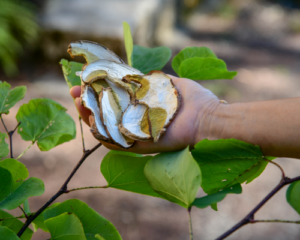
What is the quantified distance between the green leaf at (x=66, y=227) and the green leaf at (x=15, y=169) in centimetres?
8

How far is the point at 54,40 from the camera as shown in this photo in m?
3.06

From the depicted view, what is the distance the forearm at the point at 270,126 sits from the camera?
1.57 ft

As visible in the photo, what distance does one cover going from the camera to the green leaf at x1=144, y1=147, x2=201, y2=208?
36 cm

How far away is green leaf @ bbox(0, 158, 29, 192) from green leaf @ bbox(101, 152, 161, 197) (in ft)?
0.38

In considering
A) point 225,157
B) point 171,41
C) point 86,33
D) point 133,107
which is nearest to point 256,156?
point 225,157

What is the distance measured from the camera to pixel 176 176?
38cm

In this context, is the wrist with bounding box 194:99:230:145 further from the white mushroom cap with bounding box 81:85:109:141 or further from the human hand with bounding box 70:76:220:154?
the white mushroom cap with bounding box 81:85:109:141

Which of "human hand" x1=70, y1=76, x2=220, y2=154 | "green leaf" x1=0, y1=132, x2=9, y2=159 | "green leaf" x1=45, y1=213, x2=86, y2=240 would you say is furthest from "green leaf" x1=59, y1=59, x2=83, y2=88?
"green leaf" x1=45, y1=213, x2=86, y2=240

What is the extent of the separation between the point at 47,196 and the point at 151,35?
2.45 meters

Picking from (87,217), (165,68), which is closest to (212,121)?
(87,217)

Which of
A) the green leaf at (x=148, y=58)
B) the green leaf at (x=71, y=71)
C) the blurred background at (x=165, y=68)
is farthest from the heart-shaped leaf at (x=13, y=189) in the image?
the blurred background at (x=165, y=68)

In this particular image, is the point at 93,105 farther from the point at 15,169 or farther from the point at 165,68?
the point at 165,68

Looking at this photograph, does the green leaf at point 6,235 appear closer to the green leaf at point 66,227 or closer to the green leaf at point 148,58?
the green leaf at point 66,227

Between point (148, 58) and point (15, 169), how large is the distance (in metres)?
0.33
